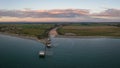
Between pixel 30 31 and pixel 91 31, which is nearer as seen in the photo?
pixel 30 31

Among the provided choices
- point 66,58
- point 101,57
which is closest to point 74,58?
point 66,58

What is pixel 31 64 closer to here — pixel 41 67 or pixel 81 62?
pixel 41 67

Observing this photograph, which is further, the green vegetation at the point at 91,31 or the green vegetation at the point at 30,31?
the green vegetation at the point at 91,31

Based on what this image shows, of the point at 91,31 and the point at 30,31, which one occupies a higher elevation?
the point at 30,31

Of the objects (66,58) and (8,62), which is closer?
(8,62)

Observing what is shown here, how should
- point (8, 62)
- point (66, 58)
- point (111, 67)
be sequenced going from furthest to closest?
point (66, 58)
point (8, 62)
point (111, 67)

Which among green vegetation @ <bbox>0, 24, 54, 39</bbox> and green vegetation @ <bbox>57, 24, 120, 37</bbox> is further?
green vegetation @ <bbox>57, 24, 120, 37</bbox>

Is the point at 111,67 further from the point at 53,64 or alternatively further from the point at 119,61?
the point at 53,64

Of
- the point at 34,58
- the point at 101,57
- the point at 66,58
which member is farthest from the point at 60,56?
the point at 101,57

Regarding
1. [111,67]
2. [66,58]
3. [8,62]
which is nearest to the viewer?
[111,67]
